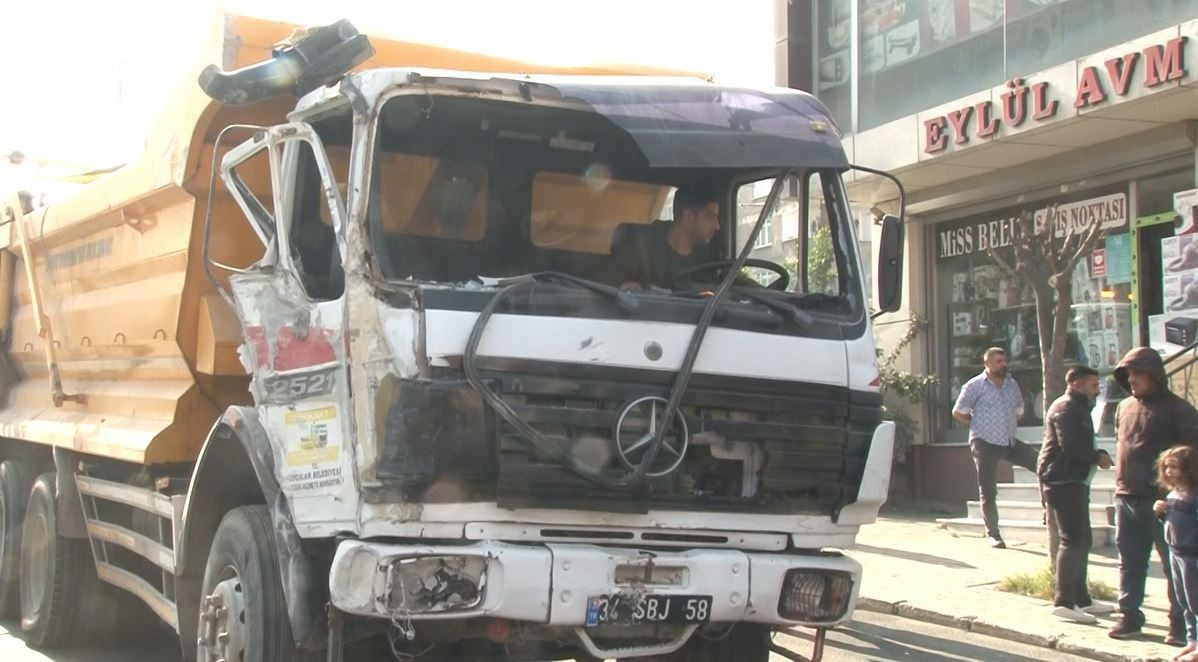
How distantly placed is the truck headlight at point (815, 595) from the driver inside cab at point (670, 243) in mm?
1321

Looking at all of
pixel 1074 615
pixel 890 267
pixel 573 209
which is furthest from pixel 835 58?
pixel 890 267

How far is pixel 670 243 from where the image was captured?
5.39m

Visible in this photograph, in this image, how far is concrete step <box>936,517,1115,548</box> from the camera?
35.7 feet

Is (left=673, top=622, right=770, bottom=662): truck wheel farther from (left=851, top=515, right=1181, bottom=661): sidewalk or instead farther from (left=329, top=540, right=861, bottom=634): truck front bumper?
(left=851, top=515, right=1181, bottom=661): sidewalk

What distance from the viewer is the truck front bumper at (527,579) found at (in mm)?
3914

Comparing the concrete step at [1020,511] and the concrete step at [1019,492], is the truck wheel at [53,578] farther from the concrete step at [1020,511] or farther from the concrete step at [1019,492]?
the concrete step at [1019,492]

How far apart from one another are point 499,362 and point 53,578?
470 cm

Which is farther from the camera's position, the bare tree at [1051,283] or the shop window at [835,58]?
the shop window at [835,58]

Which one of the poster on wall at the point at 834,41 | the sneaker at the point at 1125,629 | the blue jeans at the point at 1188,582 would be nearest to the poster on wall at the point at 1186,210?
the poster on wall at the point at 834,41

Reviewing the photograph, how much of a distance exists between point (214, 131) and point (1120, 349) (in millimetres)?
9913

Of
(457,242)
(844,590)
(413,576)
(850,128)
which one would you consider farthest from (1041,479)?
(850,128)

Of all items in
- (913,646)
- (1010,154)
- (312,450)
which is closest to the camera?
(312,450)

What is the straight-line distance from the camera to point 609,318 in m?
4.17

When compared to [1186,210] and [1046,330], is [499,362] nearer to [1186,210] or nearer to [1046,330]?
[1046,330]
